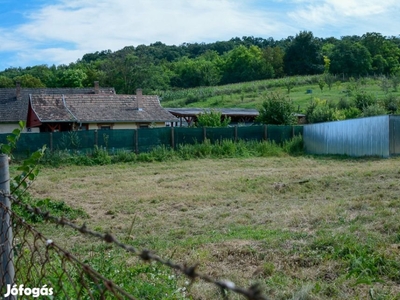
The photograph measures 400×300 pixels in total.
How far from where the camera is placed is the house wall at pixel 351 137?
61.5 ft

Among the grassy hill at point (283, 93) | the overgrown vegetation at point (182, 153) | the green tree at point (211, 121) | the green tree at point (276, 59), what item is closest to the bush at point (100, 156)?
the overgrown vegetation at point (182, 153)

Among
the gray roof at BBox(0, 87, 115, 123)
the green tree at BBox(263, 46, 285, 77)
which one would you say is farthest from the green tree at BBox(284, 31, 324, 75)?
the gray roof at BBox(0, 87, 115, 123)

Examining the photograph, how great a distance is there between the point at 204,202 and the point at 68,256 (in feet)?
27.5

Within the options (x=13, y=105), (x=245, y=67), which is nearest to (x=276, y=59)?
(x=245, y=67)

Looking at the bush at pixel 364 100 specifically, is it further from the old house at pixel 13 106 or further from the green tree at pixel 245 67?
the green tree at pixel 245 67

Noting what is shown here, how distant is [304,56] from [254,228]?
68367 millimetres

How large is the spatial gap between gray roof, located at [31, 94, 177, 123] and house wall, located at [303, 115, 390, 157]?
970 centimetres

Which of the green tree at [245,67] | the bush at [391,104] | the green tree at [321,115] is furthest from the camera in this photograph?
the green tree at [245,67]

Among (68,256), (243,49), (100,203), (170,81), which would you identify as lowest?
(100,203)

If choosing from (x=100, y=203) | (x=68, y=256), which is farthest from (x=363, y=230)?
(x=100, y=203)

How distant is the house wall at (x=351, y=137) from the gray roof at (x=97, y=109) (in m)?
9.70

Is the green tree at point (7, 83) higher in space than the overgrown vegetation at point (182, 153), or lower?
higher

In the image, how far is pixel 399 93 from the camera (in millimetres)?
42969

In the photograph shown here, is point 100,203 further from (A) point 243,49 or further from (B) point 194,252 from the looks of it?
(A) point 243,49
